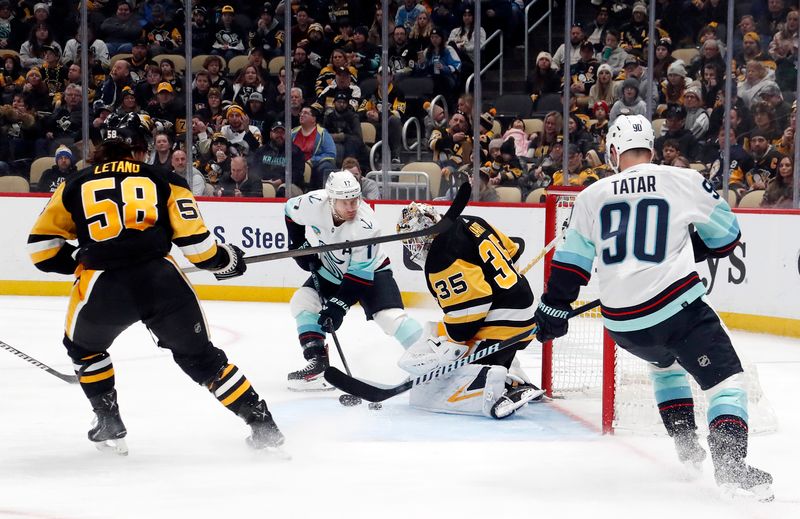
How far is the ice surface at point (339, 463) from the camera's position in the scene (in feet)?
9.20

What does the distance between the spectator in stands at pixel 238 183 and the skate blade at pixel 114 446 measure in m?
4.56

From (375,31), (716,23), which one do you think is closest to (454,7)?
(375,31)

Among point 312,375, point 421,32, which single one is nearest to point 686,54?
point 421,32

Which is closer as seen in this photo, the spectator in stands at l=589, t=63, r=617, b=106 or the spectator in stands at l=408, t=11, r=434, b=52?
the spectator in stands at l=589, t=63, r=617, b=106

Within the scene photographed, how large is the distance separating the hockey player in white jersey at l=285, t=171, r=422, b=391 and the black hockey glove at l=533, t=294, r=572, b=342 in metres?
1.51

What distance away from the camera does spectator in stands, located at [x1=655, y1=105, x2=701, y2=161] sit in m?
7.14

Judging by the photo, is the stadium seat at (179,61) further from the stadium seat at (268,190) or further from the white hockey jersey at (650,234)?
the white hockey jersey at (650,234)

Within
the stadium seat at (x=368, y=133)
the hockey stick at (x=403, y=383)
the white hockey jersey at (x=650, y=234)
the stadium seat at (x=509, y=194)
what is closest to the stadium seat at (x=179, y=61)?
the stadium seat at (x=368, y=133)

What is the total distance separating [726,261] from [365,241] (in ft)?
11.6

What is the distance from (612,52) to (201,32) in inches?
128

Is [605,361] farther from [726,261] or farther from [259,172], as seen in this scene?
[259,172]

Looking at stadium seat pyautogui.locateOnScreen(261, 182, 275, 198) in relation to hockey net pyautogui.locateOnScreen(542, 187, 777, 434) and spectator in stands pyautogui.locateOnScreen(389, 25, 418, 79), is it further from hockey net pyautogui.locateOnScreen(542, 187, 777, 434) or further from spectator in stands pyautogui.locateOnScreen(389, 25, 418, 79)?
hockey net pyautogui.locateOnScreen(542, 187, 777, 434)

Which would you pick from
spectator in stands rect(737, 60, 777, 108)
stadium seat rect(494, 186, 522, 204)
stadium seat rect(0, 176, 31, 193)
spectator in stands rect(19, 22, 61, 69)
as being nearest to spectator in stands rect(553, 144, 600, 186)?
stadium seat rect(494, 186, 522, 204)

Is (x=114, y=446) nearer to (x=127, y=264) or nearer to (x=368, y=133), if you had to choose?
(x=127, y=264)
